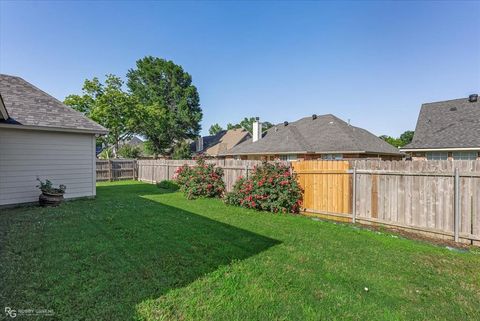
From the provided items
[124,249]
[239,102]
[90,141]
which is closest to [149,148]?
[239,102]

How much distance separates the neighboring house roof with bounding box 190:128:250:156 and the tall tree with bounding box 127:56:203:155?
10.1 feet

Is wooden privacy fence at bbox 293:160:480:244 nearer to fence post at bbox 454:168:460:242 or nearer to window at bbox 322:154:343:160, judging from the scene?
fence post at bbox 454:168:460:242

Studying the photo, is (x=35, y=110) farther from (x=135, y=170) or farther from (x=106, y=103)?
(x=106, y=103)

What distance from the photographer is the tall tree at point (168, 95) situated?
114ft

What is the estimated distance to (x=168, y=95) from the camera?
117 feet

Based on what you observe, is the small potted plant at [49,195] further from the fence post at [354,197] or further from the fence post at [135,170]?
the fence post at [135,170]

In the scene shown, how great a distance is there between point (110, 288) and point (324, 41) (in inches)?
535

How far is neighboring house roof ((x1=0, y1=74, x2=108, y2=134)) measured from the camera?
8258mm

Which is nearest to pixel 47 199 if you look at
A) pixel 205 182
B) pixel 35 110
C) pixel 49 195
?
pixel 49 195

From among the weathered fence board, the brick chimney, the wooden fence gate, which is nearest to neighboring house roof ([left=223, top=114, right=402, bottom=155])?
the brick chimney

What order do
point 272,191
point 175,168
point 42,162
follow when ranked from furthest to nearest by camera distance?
1. point 175,168
2. point 42,162
3. point 272,191

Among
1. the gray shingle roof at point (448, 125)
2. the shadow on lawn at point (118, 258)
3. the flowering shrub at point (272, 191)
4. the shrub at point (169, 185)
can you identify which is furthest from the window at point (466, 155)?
the shrub at point (169, 185)

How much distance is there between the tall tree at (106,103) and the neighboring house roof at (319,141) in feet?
44.5

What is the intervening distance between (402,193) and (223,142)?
28621 mm
